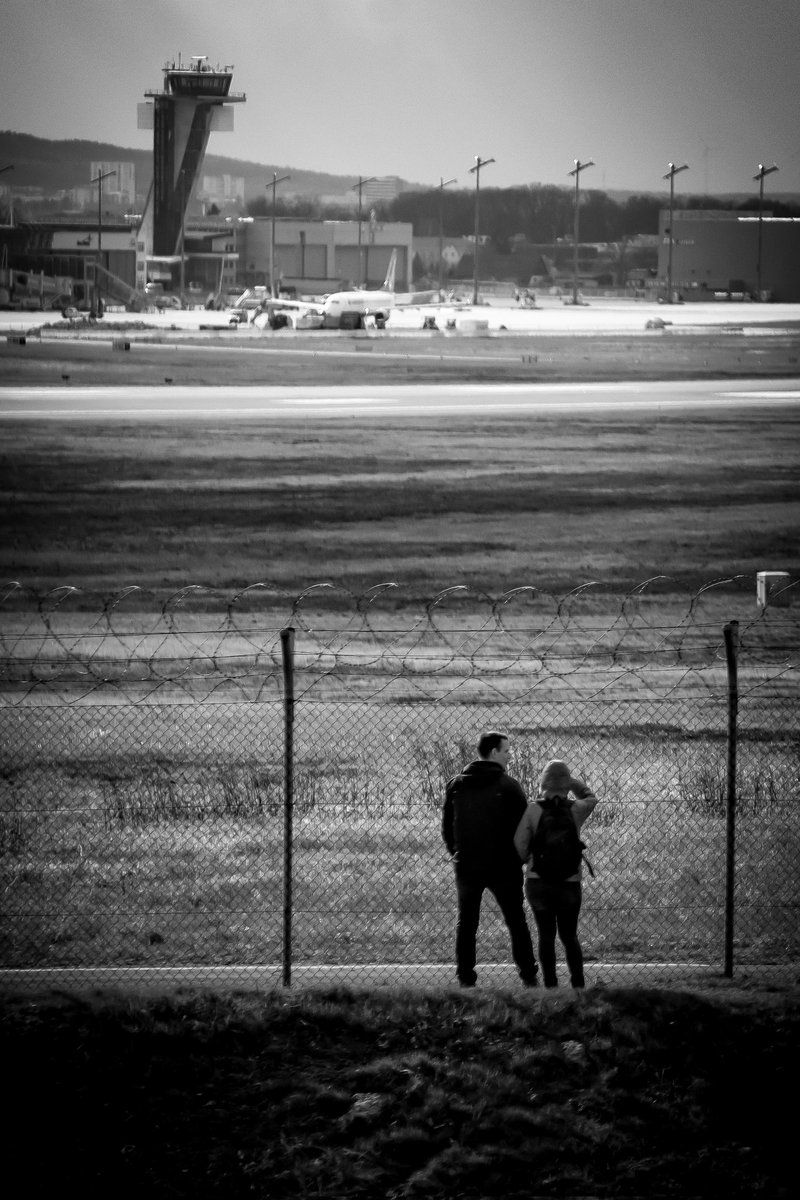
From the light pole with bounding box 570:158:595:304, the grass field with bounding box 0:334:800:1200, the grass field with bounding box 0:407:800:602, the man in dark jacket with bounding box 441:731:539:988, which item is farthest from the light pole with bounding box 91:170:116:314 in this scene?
the man in dark jacket with bounding box 441:731:539:988

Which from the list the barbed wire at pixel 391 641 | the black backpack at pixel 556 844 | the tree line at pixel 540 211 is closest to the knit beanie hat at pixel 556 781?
the black backpack at pixel 556 844

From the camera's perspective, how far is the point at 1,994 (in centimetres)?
631

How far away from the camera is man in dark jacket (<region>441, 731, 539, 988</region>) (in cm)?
653

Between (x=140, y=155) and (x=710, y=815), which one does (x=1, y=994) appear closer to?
(x=710, y=815)

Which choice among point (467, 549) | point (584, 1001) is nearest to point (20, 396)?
point (467, 549)

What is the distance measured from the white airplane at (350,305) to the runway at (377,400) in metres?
23.9

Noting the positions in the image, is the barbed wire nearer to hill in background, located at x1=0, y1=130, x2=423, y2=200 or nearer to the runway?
the runway

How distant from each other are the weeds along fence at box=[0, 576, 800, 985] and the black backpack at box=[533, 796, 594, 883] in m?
0.71

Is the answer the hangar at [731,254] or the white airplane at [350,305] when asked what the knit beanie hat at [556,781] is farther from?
the white airplane at [350,305]

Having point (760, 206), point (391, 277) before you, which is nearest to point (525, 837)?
point (760, 206)

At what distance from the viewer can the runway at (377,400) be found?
34.5m

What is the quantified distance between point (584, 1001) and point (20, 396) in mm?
33024

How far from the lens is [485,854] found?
6.52 m

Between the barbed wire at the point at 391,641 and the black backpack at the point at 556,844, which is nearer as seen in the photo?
the black backpack at the point at 556,844
